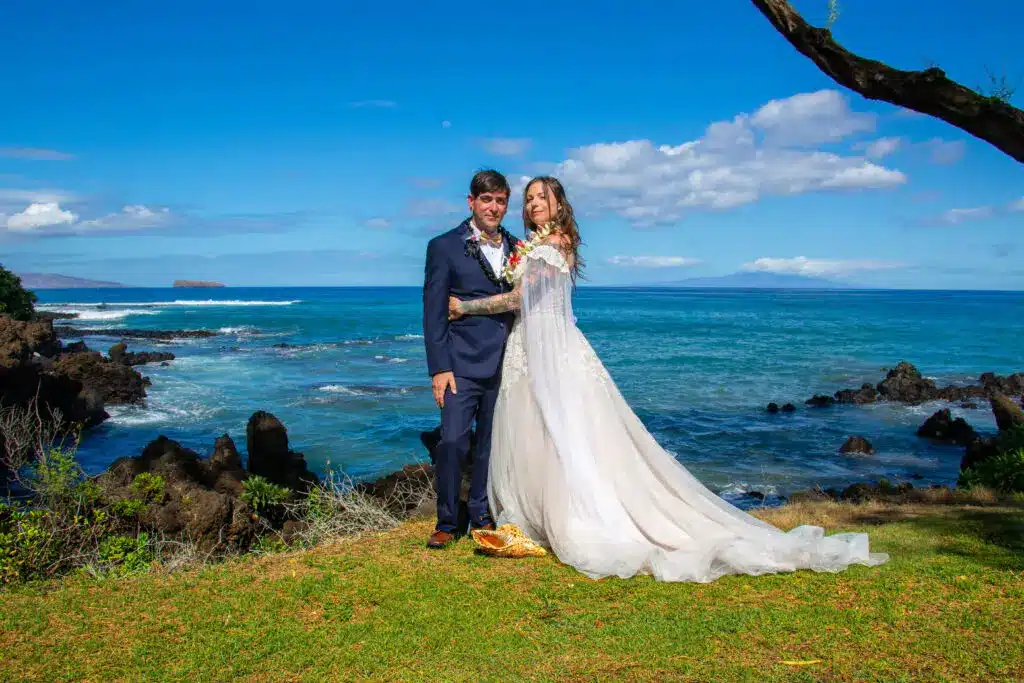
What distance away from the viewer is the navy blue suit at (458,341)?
5973 millimetres

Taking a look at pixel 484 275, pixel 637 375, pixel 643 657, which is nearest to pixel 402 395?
pixel 637 375

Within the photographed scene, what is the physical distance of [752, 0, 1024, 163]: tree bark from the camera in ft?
16.1

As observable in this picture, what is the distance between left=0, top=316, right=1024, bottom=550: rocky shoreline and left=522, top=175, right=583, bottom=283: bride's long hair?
4728mm

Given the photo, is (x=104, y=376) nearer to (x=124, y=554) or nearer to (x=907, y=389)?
(x=124, y=554)

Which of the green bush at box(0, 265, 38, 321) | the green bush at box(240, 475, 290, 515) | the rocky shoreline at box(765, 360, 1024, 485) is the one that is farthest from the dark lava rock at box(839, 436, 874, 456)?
the green bush at box(0, 265, 38, 321)

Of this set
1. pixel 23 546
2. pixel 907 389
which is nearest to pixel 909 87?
pixel 23 546

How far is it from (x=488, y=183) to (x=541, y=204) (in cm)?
46

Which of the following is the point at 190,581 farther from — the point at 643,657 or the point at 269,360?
the point at 269,360

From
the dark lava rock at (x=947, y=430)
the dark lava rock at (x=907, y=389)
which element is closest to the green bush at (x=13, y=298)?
the dark lava rock at (x=947, y=430)

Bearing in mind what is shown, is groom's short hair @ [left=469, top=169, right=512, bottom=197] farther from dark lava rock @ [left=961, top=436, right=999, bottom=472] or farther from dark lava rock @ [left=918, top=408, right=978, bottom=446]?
dark lava rock @ [left=918, top=408, right=978, bottom=446]

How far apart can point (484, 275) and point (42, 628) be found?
3939mm

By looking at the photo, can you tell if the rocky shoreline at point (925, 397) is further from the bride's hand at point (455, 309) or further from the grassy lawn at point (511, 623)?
the bride's hand at point (455, 309)

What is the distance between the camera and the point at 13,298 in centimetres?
2636

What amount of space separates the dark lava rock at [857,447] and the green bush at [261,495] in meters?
14.3
